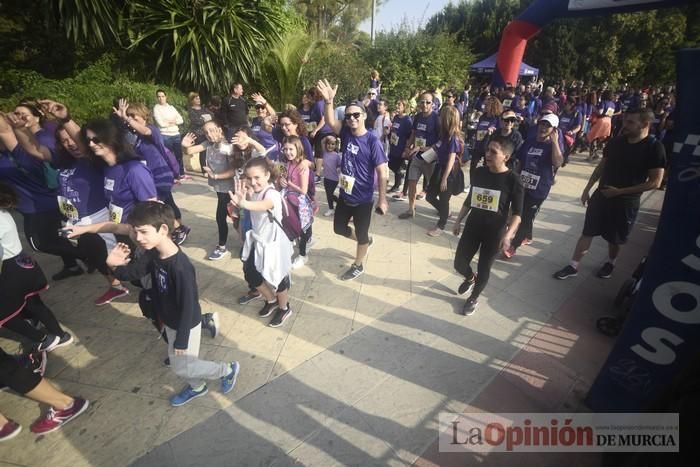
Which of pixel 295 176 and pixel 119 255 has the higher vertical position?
pixel 295 176

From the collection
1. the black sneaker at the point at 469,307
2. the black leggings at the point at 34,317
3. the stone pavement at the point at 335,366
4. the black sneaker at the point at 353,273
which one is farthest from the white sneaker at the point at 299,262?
the black leggings at the point at 34,317

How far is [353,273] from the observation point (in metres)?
4.60

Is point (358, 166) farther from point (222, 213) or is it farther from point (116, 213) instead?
point (116, 213)

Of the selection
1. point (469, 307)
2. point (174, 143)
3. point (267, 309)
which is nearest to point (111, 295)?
point (267, 309)

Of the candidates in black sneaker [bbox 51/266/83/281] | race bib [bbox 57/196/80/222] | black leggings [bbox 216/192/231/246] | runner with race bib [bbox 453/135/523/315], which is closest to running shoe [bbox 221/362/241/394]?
race bib [bbox 57/196/80/222]

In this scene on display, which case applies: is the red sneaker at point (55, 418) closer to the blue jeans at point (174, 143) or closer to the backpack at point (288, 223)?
the backpack at point (288, 223)

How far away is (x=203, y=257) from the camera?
5.07m

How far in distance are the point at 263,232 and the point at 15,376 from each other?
200 centimetres

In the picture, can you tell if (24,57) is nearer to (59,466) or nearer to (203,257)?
(203,257)

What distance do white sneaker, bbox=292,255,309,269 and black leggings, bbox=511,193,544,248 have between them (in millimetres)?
3087

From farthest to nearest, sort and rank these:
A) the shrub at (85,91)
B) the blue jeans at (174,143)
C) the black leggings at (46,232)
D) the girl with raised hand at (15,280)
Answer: the blue jeans at (174,143) < the shrub at (85,91) < the black leggings at (46,232) < the girl with raised hand at (15,280)

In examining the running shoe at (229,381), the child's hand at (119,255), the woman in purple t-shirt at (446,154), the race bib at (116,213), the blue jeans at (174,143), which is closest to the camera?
the child's hand at (119,255)

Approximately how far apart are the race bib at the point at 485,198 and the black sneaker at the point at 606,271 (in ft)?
7.81

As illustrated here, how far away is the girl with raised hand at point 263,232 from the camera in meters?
3.05
